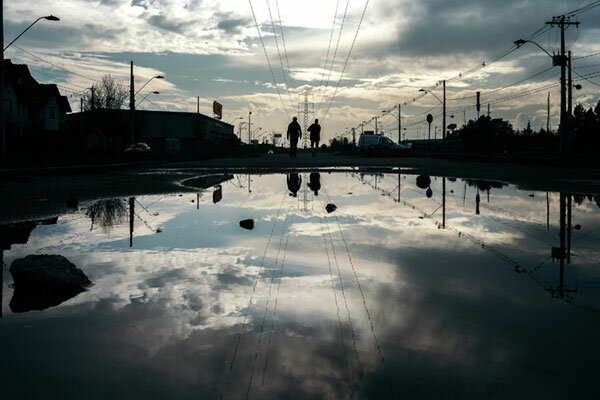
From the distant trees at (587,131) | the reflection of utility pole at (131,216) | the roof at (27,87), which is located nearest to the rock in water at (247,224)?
the reflection of utility pole at (131,216)

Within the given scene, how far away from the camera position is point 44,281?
4.36 metres

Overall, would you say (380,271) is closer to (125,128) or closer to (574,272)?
(574,272)

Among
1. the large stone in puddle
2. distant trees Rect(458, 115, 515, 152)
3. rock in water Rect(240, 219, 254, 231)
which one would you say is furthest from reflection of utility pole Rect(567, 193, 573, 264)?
distant trees Rect(458, 115, 515, 152)

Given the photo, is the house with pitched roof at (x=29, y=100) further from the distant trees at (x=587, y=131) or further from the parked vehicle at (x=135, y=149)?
the distant trees at (x=587, y=131)

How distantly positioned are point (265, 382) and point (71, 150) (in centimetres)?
4541

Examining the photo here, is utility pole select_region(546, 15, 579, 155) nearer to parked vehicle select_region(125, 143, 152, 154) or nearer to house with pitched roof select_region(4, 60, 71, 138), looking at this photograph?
parked vehicle select_region(125, 143, 152, 154)

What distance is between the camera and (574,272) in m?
5.09

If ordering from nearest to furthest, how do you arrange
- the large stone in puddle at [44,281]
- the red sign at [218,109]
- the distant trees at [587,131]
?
the large stone in puddle at [44,281], the distant trees at [587,131], the red sign at [218,109]

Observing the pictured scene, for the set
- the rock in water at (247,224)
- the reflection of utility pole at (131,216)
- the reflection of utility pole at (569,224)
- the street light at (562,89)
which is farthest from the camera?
the street light at (562,89)

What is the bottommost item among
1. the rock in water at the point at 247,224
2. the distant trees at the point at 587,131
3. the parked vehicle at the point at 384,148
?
the rock in water at the point at 247,224

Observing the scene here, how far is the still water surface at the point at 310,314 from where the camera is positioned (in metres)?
2.74

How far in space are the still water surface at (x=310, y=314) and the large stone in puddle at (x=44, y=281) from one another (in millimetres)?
118

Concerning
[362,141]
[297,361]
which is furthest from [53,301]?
[362,141]

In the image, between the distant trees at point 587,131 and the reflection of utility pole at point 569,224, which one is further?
the distant trees at point 587,131
